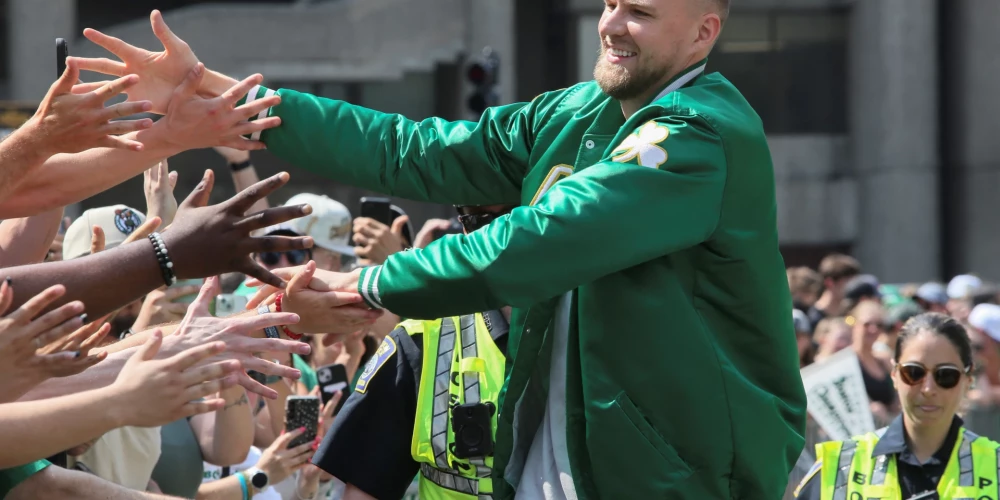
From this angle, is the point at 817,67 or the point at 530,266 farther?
the point at 817,67

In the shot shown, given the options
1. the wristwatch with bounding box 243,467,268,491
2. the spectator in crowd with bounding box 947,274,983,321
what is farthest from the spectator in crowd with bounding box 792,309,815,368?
the wristwatch with bounding box 243,467,268,491

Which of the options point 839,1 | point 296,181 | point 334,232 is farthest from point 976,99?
point 334,232

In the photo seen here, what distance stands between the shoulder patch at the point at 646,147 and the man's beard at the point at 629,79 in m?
0.18

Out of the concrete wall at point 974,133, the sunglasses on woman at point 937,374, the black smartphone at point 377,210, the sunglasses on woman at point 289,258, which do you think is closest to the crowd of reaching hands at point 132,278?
the black smartphone at point 377,210

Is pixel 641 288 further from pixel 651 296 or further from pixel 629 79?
pixel 629 79

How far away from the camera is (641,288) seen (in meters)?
3.39

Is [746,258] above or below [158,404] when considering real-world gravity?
above

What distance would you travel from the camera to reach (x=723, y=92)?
354 cm

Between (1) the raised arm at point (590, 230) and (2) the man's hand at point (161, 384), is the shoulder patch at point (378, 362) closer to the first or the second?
(1) the raised arm at point (590, 230)

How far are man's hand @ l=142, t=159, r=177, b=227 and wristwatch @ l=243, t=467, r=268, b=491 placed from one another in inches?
42.7

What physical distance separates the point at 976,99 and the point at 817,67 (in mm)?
3366

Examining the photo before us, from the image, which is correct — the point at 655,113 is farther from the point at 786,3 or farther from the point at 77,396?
the point at 786,3

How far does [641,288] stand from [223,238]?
3.49 feet

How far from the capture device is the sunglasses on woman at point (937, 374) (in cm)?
542
